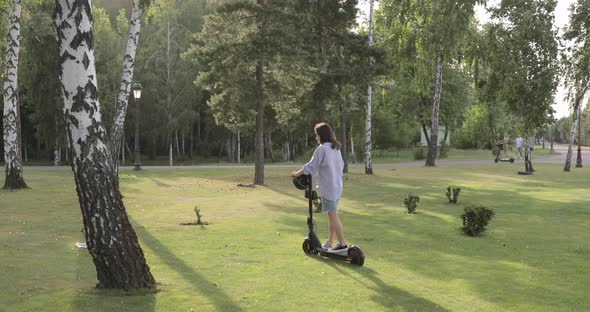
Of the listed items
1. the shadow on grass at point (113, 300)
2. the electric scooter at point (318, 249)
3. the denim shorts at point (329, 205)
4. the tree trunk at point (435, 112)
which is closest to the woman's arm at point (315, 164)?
the electric scooter at point (318, 249)

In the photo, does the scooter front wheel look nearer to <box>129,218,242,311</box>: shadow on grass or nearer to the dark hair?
the dark hair

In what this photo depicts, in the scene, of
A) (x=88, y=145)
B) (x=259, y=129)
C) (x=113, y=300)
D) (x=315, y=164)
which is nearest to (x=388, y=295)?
(x=315, y=164)

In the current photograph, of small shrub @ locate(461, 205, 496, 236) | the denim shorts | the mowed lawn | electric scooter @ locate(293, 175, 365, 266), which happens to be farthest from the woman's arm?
small shrub @ locate(461, 205, 496, 236)

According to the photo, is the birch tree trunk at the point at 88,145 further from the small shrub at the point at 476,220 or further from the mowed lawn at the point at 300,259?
the small shrub at the point at 476,220

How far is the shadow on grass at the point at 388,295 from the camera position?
5.70 metres

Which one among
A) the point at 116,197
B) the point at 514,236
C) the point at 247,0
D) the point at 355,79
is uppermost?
the point at 247,0

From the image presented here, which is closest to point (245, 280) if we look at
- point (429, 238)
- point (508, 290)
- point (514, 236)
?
point (508, 290)

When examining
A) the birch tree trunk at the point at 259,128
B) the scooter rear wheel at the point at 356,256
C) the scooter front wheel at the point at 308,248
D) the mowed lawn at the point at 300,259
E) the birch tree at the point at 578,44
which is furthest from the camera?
the birch tree trunk at the point at 259,128

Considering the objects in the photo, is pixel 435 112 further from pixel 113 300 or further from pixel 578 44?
pixel 113 300

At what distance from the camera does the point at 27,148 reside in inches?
2089

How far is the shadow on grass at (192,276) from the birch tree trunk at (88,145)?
998mm

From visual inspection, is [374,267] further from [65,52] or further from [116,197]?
[65,52]

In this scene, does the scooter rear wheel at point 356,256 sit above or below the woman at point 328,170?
below

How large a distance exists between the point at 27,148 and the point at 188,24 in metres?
A: 20.4
